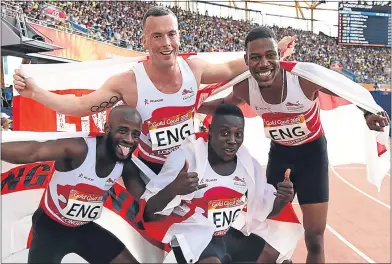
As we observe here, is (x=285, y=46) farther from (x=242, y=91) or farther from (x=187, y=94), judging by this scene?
(x=187, y=94)

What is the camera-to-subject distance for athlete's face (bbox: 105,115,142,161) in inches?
89.4

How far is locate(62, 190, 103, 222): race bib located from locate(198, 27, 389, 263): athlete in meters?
0.78

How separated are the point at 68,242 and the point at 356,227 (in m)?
4.30

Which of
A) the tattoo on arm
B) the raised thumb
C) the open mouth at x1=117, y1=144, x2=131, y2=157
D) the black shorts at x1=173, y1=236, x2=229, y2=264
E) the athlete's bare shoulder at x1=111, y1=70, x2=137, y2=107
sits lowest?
the black shorts at x1=173, y1=236, x2=229, y2=264

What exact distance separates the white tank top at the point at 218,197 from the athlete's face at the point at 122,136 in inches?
16.9

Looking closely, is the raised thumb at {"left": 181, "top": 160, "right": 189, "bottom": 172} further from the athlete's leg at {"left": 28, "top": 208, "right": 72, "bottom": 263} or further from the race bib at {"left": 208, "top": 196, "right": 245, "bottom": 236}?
the athlete's leg at {"left": 28, "top": 208, "right": 72, "bottom": 263}

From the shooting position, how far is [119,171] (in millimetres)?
2395

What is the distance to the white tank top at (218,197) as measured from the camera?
2.41 meters

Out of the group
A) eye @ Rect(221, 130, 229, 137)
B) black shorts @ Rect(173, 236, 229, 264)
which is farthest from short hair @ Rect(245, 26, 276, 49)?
black shorts @ Rect(173, 236, 229, 264)

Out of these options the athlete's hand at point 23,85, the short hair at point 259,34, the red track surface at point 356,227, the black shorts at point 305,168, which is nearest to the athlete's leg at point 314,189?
the black shorts at point 305,168

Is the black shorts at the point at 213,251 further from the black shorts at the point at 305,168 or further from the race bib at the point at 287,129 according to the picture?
the race bib at the point at 287,129

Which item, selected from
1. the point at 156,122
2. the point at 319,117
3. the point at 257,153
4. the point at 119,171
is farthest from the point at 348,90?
the point at 119,171

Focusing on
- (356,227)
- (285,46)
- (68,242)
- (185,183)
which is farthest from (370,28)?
(68,242)

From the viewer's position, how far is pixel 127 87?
2.29 meters
